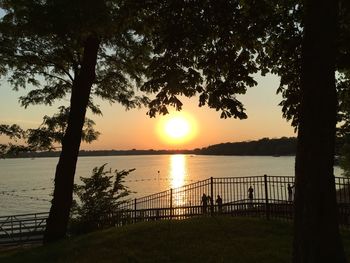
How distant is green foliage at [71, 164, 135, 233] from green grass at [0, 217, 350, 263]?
608 centimetres

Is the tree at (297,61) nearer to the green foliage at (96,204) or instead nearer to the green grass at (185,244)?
the green grass at (185,244)

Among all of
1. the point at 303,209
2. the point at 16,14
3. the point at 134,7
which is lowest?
the point at 303,209

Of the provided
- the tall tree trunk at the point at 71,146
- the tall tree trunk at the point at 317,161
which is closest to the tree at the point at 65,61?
the tall tree trunk at the point at 71,146

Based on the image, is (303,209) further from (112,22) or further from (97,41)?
(97,41)

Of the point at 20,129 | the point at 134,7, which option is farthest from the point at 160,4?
the point at 20,129

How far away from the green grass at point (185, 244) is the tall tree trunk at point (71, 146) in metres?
2.57

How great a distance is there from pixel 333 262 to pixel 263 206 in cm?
930

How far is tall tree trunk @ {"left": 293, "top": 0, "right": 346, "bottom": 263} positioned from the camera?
7266 millimetres

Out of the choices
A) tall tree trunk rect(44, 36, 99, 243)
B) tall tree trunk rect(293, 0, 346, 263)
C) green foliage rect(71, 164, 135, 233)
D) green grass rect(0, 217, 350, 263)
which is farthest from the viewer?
green foliage rect(71, 164, 135, 233)

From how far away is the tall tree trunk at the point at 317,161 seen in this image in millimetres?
7266

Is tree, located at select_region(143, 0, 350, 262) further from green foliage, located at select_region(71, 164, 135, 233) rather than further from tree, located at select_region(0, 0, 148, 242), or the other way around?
green foliage, located at select_region(71, 164, 135, 233)

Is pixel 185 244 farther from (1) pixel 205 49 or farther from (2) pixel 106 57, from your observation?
(2) pixel 106 57

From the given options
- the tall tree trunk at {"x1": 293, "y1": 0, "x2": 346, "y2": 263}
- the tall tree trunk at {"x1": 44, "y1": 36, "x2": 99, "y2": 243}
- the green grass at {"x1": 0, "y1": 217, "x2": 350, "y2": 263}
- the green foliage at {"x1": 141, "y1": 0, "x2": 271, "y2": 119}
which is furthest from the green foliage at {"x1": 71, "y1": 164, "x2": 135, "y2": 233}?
the tall tree trunk at {"x1": 293, "y1": 0, "x2": 346, "y2": 263}

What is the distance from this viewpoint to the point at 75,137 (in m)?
16.4
